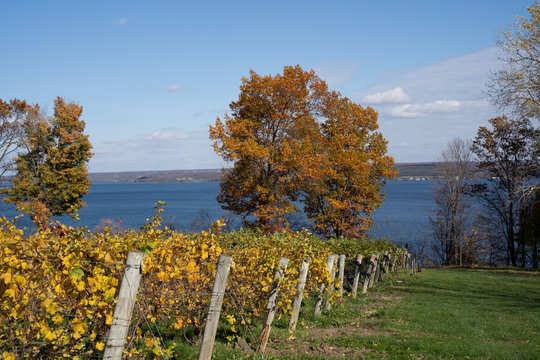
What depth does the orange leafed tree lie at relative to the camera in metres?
24.2

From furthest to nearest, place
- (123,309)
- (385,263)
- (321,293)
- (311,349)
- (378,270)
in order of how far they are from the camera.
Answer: (385,263) → (378,270) → (321,293) → (311,349) → (123,309)

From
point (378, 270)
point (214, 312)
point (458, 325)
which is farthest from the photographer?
point (378, 270)

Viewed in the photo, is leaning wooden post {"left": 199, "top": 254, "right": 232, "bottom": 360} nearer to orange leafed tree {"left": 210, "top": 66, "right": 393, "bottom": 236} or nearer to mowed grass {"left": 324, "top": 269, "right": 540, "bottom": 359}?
mowed grass {"left": 324, "top": 269, "right": 540, "bottom": 359}

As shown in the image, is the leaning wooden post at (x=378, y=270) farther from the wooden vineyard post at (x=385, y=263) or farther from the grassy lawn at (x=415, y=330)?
the grassy lawn at (x=415, y=330)

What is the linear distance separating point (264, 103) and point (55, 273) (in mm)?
21840

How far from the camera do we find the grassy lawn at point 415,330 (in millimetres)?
7336

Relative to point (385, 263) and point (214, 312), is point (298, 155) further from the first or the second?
point (214, 312)

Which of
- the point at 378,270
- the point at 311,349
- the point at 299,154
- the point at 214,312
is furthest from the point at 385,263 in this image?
the point at 214,312

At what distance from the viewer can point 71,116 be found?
123 ft

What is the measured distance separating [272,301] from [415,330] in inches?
164

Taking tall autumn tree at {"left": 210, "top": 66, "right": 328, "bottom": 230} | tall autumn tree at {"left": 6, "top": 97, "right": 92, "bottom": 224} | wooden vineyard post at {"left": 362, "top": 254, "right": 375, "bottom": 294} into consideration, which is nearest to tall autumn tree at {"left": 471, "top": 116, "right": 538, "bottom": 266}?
tall autumn tree at {"left": 210, "top": 66, "right": 328, "bottom": 230}

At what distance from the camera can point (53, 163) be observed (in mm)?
35719

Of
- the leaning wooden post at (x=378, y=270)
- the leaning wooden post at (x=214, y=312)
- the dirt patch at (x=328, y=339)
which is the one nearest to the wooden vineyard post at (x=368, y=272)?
the leaning wooden post at (x=378, y=270)

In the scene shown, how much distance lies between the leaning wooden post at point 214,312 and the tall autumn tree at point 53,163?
32473mm
